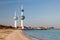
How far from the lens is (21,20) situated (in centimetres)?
15350

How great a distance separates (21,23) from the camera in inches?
5910

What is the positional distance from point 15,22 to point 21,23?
8795 mm

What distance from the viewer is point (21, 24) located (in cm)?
15012

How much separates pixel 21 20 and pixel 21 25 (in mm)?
5494

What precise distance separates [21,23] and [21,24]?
887mm

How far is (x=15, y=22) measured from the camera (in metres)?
143

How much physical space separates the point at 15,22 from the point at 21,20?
11.8 meters

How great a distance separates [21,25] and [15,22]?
927cm

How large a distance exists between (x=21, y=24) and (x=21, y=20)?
4891 millimetres

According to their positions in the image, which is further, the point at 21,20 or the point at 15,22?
the point at 21,20

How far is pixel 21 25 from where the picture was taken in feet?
493

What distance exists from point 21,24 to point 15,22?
8939 mm
